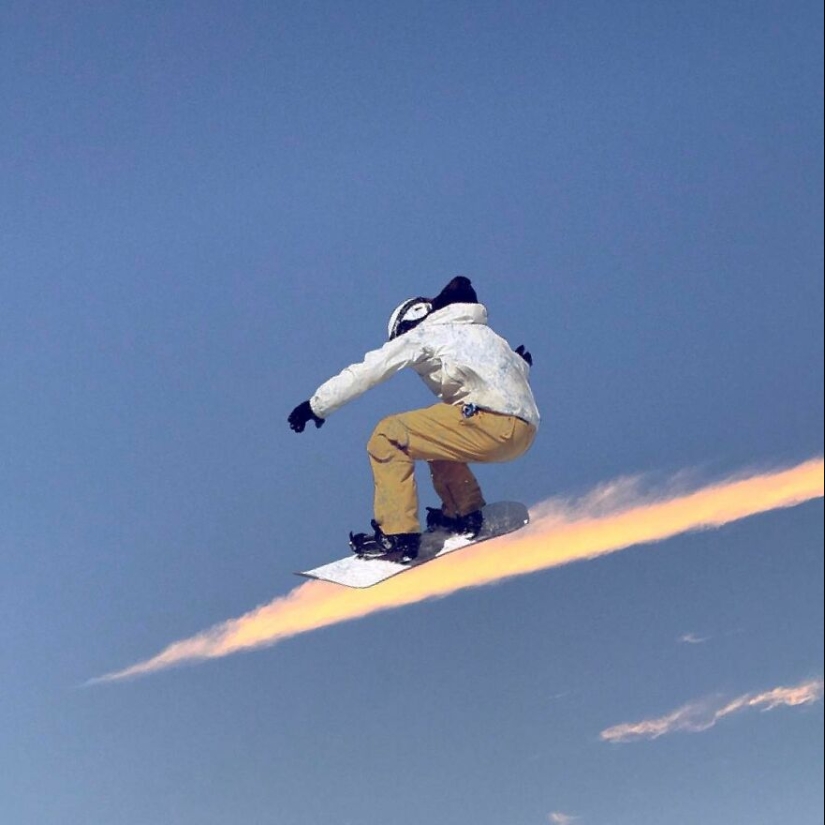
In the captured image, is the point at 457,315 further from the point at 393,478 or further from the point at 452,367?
the point at 393,478

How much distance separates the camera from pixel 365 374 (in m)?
8.54

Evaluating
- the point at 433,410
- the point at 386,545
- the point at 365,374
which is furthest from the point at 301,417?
the point at 386,545

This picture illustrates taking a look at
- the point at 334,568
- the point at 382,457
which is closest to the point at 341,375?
the point at 382,457

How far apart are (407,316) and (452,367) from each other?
0.47m

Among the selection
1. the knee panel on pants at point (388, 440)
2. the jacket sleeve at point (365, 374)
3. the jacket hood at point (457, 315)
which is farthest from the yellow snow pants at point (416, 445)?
the jacket hood at point (457, 315)

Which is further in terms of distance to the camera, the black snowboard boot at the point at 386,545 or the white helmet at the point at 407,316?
the white helmet at the point at 407,316

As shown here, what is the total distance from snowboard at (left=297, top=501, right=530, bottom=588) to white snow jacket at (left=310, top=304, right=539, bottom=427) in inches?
25.0

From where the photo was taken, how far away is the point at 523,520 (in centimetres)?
908

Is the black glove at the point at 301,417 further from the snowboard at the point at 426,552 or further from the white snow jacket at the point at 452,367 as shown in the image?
the snowboard at the point at 426,552

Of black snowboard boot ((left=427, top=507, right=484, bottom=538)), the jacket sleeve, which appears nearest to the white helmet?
the jacket sleeve

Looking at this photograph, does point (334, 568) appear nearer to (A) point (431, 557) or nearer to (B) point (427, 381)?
(A) point (431, 557)

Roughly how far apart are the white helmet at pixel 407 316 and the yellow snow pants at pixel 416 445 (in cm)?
52

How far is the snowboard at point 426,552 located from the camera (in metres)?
8.73

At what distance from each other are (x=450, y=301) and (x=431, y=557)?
154cm
